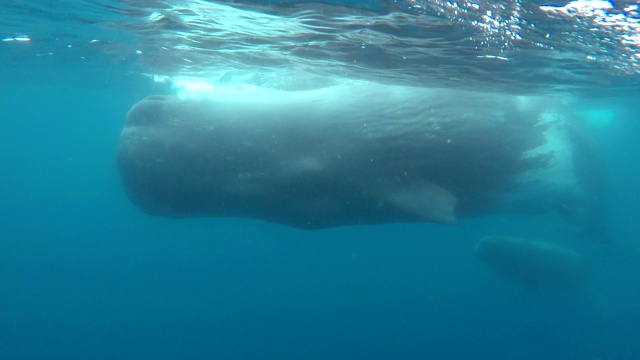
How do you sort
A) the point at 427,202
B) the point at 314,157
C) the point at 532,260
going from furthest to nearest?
the point at 532,260
the point at 427,202
the point at 314,157

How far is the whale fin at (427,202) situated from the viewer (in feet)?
27.3

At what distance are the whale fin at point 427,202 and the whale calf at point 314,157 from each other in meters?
0.02

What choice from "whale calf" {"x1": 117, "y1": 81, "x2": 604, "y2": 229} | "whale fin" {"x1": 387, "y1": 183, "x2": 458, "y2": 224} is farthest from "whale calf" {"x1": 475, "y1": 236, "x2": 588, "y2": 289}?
"whale fin" {"x1": 387, "y1": 183, "x2": 458, "y2": 224}

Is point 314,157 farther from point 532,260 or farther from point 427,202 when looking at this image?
point 532,260

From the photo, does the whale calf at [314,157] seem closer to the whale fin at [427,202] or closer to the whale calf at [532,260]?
the whale fin at [427,202]

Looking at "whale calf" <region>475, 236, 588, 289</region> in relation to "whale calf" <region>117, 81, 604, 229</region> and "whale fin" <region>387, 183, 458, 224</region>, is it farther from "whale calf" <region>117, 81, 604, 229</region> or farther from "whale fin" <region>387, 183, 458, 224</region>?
"whale fin" <region>387, 183, 458, 224</region>

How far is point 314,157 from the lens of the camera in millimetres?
8430

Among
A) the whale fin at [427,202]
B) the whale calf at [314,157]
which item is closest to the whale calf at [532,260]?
the whale calf at [314,157]

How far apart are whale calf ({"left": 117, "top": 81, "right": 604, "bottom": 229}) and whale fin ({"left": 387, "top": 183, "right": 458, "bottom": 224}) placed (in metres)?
0.02

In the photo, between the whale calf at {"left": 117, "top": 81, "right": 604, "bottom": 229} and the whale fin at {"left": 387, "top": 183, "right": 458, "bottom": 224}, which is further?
the whale fin at {"left": 387, "top": 183, "right": 458, "bottom": 224}

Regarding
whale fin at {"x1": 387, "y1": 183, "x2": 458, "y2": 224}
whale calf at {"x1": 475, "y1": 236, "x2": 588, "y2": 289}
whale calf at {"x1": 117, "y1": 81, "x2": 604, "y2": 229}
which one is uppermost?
whale calf at {"x1": 117, "y1": 81, "x2": 604, "y2": 229}

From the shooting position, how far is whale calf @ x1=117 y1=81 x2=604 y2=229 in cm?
805

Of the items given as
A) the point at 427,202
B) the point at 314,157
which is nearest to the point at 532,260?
the point at 427,202

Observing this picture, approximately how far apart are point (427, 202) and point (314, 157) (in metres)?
1.97
